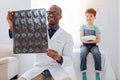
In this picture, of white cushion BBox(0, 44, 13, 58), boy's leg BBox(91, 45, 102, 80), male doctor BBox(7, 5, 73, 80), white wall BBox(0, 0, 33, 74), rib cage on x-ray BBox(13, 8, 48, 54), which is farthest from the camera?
white wall BBox(0, 0, 33, 74)

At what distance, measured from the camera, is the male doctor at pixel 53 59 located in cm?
183

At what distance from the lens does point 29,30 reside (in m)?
1.74

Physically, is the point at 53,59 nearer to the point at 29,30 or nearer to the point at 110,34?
the point at 29,30

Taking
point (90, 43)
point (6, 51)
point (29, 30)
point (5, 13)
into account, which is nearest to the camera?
point (29, 30)

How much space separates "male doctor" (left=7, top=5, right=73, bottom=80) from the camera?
6.01 feet

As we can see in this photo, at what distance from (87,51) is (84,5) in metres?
1.03

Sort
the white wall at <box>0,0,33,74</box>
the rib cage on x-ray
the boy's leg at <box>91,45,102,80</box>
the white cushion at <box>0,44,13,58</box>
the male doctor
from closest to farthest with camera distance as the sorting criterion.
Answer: the rib cage on x-ray, the male doctor, the boy's leg at <box>91,45,102,80</box>, the white cushion at <box>0,44,13,58</box>, the white wall at <box>0,0,33,74</box>

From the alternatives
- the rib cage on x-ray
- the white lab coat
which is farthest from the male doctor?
the rib cage on x-ray

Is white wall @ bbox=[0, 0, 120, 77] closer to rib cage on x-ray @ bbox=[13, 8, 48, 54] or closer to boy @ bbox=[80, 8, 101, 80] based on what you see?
boy @ bbox=[80, 8, 101, 80]

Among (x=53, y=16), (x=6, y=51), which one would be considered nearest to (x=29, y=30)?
(x=53, y=16)

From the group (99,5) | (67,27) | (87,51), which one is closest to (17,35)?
(87,51)

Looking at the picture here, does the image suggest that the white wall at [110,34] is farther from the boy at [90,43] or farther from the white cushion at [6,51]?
the boy at [90,43]

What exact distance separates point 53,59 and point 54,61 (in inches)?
2.9

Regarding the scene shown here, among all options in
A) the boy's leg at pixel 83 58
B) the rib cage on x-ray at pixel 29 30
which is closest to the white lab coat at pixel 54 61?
the rib cage on x-ray at pixel 29 30
